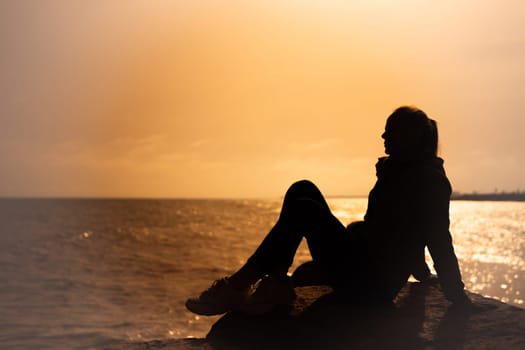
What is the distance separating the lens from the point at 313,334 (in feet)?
14.6

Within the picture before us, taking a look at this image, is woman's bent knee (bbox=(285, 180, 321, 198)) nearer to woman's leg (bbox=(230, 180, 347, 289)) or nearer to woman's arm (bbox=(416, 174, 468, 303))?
woman's leg (bbox=(230, 180, 347, 289))

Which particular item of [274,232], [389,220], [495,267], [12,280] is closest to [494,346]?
[389,220]

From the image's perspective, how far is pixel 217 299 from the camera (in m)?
4.40

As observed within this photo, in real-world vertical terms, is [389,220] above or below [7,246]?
above

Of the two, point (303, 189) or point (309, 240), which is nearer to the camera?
point (309, 240)

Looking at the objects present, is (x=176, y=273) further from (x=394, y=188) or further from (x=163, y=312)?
(x=394, y=188)

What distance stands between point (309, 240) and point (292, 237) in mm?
196

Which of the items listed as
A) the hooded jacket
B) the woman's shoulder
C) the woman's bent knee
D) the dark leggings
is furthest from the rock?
the woman's shoulder

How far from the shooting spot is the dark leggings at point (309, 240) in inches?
173

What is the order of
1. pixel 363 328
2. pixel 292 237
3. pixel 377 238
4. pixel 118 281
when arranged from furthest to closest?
pixel 118 281 < pixel 377 238 < pixel 363 328 < pixel 292 237

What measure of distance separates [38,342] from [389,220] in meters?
10.6

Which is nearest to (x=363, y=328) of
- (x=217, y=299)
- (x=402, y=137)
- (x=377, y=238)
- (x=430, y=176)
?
(x=377, y=238)

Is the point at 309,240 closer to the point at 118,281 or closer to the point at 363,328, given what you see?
the point at 363,328

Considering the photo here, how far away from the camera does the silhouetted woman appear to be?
14.5 ft
